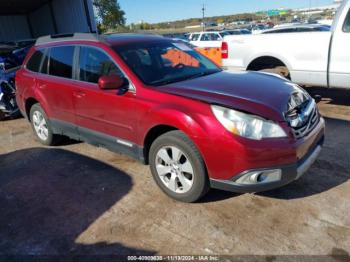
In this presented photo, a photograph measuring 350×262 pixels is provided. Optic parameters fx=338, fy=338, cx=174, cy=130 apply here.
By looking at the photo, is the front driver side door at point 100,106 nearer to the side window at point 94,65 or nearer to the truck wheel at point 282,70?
the side window at point 94,65

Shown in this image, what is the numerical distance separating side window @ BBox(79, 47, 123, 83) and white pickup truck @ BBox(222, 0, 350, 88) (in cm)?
388

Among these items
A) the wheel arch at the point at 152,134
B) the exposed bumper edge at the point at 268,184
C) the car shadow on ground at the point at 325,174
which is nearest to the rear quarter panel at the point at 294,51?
the car shadow on ground at the point at 325,174

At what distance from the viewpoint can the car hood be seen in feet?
10.1

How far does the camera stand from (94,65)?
165 inches

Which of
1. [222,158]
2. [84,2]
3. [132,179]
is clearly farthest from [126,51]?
[84,2]

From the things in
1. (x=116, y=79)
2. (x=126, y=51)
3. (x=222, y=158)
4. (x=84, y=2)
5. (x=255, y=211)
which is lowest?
(x=255, y=211)

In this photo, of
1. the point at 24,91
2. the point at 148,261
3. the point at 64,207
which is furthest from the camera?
the point at 24,91

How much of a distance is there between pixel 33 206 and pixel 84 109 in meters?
1.34

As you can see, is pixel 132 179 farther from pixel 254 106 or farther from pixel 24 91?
pixel 24 91

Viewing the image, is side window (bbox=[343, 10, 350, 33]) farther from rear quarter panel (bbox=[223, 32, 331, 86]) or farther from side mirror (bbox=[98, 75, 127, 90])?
side mirror (bbox=[98, 75, 127, 90])

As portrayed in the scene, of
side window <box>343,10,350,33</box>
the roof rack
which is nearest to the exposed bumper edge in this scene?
the roof rack

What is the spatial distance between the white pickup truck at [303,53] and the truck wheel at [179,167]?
4.09 metres

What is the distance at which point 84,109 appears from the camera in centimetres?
435

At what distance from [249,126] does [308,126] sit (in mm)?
781
